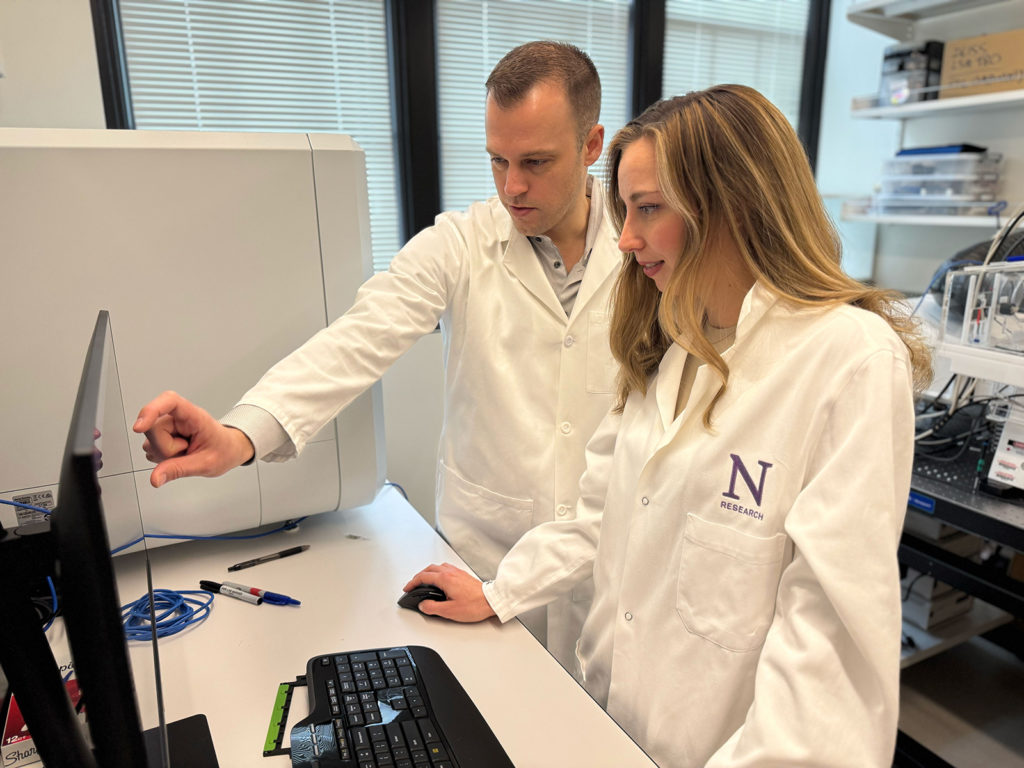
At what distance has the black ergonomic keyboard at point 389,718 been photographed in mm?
667

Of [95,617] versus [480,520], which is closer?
[95,617]

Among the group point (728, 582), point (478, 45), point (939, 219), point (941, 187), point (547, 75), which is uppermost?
point (478, 45)

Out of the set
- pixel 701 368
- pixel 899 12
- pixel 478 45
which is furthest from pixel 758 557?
pixel 899 12

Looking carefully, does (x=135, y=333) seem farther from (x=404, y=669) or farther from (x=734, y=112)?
(x=734, y=112)

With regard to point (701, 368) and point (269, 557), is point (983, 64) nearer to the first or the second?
point (701, 368)

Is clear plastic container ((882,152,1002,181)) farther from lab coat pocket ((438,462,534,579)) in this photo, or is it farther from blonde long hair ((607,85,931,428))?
lab coat pocket ((438,462,534,579))

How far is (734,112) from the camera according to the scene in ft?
2.48

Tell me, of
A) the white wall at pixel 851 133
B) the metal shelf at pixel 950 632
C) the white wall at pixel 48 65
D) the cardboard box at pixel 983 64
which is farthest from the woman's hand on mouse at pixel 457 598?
the white wall at pixel 851 133

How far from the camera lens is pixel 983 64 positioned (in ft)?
7.43

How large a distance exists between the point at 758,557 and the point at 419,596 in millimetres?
452

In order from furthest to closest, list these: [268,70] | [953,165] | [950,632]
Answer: [953,165] < [268,70] < [950,632]

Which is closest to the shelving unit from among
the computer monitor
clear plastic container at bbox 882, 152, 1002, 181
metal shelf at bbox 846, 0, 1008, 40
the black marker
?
metal shelf at bbox 846, 0, 1008, 40

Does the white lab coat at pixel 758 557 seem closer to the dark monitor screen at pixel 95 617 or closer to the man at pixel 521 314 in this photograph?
the man at pixel 521 314

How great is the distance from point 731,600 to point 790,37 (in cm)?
304
